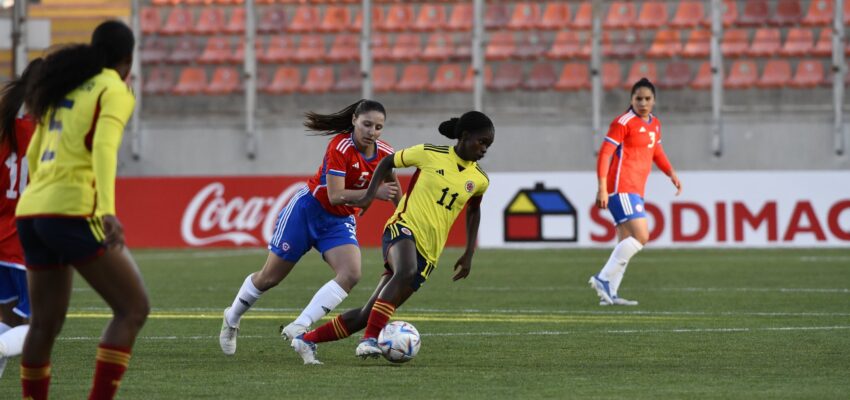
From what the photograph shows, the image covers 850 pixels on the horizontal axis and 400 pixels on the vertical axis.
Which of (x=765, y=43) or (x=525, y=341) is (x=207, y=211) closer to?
(x=765, y=43)

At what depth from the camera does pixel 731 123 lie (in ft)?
82.2

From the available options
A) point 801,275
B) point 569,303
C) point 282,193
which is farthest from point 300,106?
point 569,303

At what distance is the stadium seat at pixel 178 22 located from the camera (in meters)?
28.5

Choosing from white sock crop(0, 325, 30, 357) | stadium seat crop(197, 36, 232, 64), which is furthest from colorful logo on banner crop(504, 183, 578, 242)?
white sock crop(0, 325, 30, 357)

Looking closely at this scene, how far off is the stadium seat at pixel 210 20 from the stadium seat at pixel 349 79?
2.79m

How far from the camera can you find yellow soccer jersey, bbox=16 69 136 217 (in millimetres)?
Answer: 5809

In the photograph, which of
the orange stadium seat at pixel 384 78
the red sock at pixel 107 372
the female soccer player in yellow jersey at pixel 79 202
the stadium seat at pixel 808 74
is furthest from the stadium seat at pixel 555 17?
the red sock at pixel 107 372

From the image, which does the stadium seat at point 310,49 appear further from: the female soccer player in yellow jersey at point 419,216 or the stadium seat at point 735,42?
the female soccer player in yellow jersey at point 419,216

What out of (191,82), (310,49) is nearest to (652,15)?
(310,49)

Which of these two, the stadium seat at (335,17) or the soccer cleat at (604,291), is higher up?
the stadium seat at (335,17)

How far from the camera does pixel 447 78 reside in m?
27.4

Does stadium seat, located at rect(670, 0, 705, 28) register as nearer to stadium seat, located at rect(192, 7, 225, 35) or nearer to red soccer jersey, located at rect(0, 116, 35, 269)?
stadium seat, located at rect(192, 7, 225, 35)

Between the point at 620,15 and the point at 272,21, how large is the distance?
22.9 feet

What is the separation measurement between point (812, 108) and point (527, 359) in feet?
56.9
